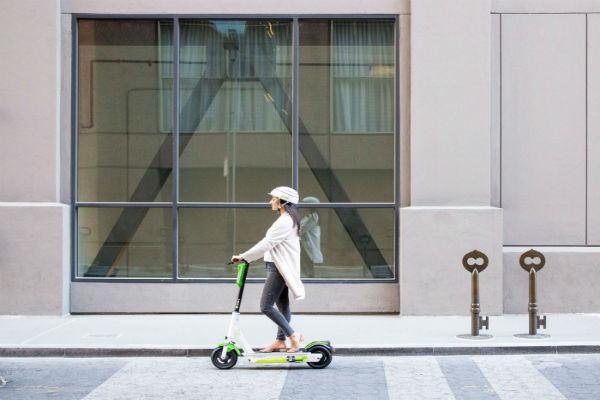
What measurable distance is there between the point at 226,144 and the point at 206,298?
2308 millimetres

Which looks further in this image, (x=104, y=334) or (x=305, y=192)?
(x=305, y=192)

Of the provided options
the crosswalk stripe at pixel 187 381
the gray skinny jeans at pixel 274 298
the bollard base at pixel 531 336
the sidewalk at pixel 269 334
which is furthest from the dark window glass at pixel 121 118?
the bollard base at pixel 531 336

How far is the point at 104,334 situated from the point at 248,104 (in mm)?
4154

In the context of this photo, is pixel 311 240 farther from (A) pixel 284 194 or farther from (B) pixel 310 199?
(A) pixel 284 194

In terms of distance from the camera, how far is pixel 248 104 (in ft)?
41.8

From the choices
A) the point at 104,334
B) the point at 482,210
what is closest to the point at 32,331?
the point at 104,334

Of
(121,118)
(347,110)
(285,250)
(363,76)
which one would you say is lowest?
(285,250)

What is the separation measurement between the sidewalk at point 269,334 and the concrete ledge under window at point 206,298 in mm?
177

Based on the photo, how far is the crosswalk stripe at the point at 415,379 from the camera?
7469mm

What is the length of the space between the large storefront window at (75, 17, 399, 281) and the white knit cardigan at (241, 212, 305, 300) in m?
3.72

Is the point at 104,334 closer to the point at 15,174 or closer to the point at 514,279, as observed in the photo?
the point at 15,174

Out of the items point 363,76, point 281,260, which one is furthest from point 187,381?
point 363,76

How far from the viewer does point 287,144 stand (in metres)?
12.7

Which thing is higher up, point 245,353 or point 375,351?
point 245,353
